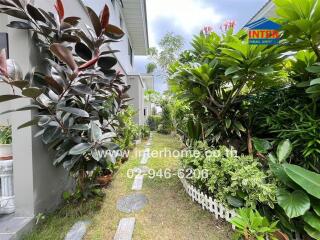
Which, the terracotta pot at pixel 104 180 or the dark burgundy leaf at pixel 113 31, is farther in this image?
the terracotta pot at pixel 104 180

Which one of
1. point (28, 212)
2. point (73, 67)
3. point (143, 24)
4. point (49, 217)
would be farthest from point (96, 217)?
point (143, 24)

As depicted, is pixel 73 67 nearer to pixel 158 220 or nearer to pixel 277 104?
pixel 158 220

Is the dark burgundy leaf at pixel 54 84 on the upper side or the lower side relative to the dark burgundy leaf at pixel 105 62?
lower

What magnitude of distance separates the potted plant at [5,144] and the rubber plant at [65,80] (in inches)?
17.6

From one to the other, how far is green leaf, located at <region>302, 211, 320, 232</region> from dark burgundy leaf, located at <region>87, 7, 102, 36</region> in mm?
3284

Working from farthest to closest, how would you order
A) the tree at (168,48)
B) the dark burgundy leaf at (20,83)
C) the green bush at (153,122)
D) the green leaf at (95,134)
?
the tree at (168,48)
the green bush at (153,122)
the green leaf at (95,134)
the dark burgundy leaf at (20,83)

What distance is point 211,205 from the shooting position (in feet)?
10.1

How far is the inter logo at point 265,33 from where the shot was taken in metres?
2.97

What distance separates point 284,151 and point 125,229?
2.27m

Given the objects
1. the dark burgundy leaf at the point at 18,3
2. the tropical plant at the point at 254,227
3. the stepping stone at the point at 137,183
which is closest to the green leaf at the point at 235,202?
the tropical plant at the point at 254,227

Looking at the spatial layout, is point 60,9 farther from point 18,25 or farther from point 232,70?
point 232,70

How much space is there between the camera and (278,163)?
8.78ft

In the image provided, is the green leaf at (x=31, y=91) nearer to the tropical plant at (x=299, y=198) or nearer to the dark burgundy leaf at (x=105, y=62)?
the dark burgundy leaf at (x=105, y=62)

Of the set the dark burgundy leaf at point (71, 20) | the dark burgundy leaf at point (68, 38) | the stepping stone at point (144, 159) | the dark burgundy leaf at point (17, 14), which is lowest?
the stepping stone at point (144, 159)
